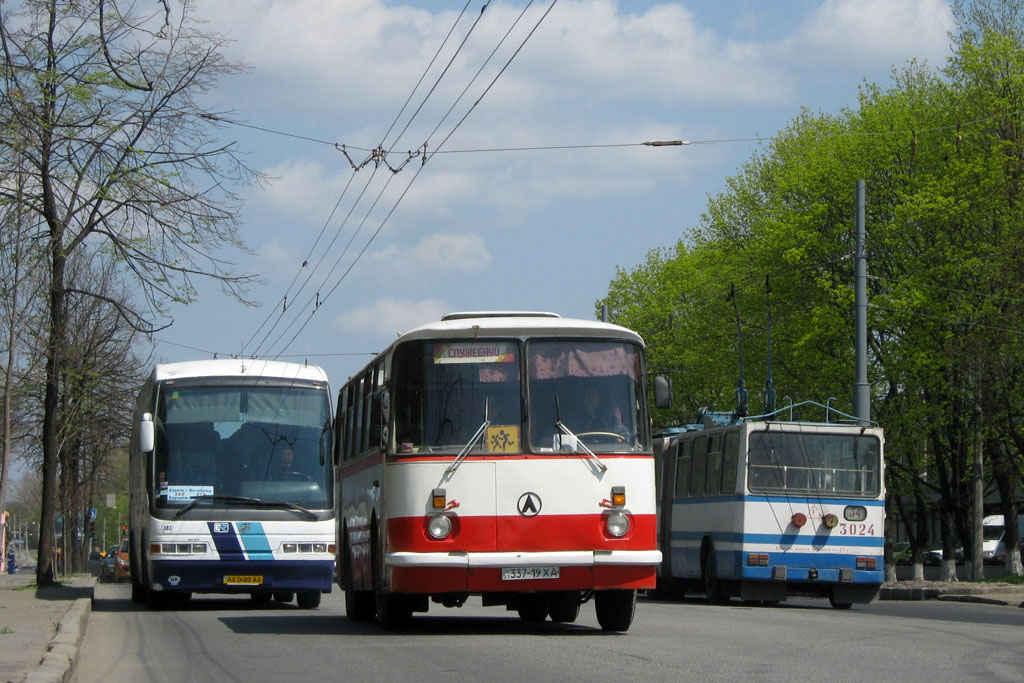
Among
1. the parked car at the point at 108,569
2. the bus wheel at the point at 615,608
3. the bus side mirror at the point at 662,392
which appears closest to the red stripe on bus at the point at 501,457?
the bus side mirror at the point at 662,392

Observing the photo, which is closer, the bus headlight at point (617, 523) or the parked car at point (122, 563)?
the bus headlight at point (617, 523)

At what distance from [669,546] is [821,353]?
668 inches

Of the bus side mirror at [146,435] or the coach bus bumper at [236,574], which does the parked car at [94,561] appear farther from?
the bus side mirror at [146,435]

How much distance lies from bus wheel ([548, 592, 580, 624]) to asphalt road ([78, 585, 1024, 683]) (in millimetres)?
183

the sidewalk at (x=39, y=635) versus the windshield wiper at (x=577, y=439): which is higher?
the windshield wiper at (x=577, y=439)

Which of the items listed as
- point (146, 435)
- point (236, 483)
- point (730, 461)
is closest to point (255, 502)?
point (236, 483)

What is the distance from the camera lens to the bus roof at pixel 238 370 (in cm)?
2231

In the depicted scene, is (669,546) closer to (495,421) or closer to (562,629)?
(562,629)

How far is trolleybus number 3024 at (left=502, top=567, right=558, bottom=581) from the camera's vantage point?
47.0 ft

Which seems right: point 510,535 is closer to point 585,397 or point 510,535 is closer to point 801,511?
point 585,397

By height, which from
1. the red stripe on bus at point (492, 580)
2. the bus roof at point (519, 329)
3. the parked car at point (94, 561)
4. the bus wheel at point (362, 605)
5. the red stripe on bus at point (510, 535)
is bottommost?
the parked car at point (94, 561)

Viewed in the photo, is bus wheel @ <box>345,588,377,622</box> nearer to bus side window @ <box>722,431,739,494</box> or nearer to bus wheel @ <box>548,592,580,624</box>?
bus wheel @ <box>548,592,580,624</box>

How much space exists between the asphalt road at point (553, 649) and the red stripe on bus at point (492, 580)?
480 mm

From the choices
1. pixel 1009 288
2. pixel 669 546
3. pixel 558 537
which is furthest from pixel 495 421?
pixel 1009 288
